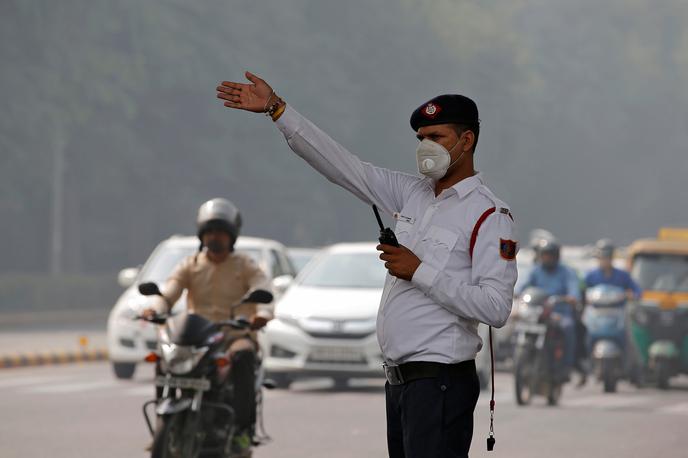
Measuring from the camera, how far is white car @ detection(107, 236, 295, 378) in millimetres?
19609

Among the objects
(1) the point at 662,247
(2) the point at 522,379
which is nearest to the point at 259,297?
(2) the point at 522,379

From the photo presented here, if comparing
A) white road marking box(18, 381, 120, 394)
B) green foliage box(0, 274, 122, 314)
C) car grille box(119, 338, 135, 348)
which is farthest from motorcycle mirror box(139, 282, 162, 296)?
green foliage box(0, 274, 122, 314)

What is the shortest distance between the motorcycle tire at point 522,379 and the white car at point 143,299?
2.99 metres

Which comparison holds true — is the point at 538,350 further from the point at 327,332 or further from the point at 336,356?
the point at 327,332

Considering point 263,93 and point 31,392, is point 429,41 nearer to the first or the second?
point 31,392

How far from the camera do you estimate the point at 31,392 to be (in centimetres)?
1797

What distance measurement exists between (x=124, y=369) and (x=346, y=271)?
2.79 m

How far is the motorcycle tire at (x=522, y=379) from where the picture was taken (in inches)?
689

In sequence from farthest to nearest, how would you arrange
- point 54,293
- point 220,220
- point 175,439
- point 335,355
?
point 54,293 < point 335,355 < point 220,220 < point 175,439

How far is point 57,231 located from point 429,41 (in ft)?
74.7

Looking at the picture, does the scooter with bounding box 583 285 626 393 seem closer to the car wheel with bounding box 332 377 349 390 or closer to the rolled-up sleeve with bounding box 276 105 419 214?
the car wheel with bounding box 332 377 349 390

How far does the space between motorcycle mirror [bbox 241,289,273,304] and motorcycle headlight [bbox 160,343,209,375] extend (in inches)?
18.5

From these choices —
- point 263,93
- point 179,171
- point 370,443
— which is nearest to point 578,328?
point 370,443

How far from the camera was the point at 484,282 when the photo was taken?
18.5 feet
